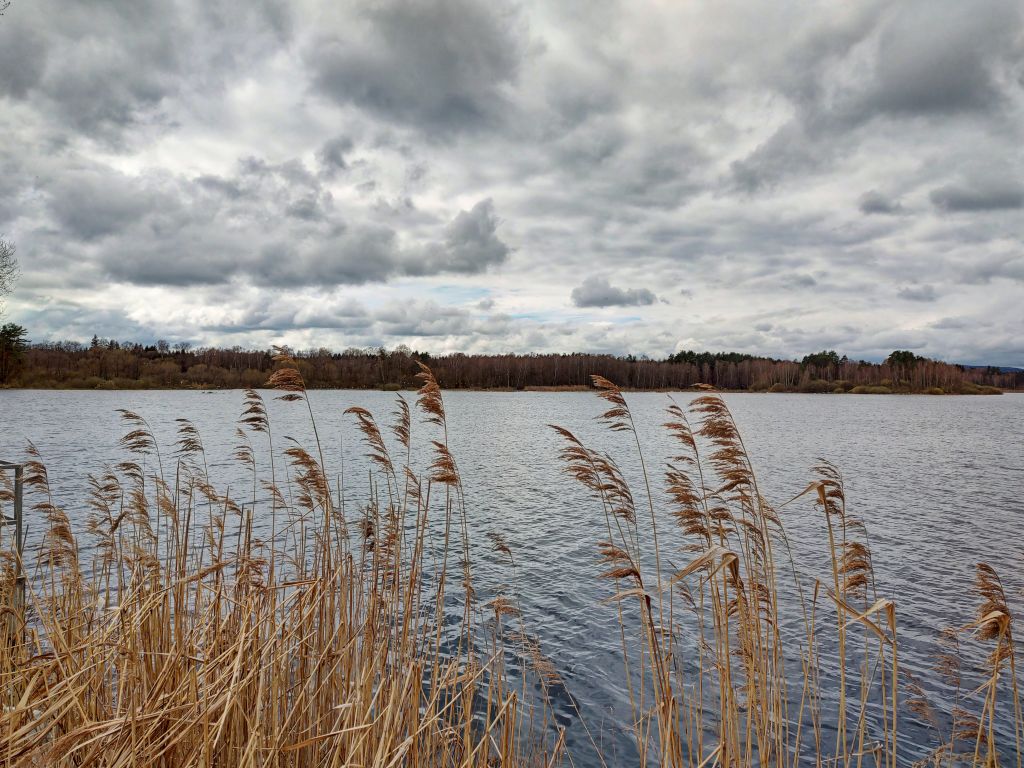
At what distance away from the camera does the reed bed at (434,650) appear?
283 cm

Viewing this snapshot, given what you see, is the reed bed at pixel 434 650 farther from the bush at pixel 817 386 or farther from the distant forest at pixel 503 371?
the bush at pixel 817 386

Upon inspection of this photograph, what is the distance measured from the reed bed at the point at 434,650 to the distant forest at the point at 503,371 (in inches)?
4358

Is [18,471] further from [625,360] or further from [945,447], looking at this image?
[625,360]

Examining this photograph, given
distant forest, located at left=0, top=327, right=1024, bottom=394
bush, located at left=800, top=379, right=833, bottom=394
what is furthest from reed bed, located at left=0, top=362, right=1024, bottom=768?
bush, located at left=800, top=379, right=833, bottom=394

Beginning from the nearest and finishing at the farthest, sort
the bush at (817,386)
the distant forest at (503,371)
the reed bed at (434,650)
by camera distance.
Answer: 1. the reed bed at (434,650)
2. the distant forest at (503,371)
3. the bush at (817,386)

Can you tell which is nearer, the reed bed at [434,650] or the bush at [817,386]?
the reed bed at [434,650]

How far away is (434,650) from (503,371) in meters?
147

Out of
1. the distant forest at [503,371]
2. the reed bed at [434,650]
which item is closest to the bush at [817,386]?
the distant forest at [503,371]

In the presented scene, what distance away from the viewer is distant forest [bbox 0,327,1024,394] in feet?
425

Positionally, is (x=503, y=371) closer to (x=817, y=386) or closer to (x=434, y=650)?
(x=817, y=386)

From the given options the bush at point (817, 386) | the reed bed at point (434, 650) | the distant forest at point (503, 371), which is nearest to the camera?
the reed bed at point (434, 650)

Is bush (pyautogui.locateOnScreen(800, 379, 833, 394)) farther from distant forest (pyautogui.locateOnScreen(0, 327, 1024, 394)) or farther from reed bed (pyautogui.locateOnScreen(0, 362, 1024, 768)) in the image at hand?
reed bed (pyautogui.locateOnScreen(0, 362, 1024, 768))

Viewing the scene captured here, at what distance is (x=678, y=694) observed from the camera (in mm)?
8594

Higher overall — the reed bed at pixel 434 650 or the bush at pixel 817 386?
the bush at pixel 817 386
